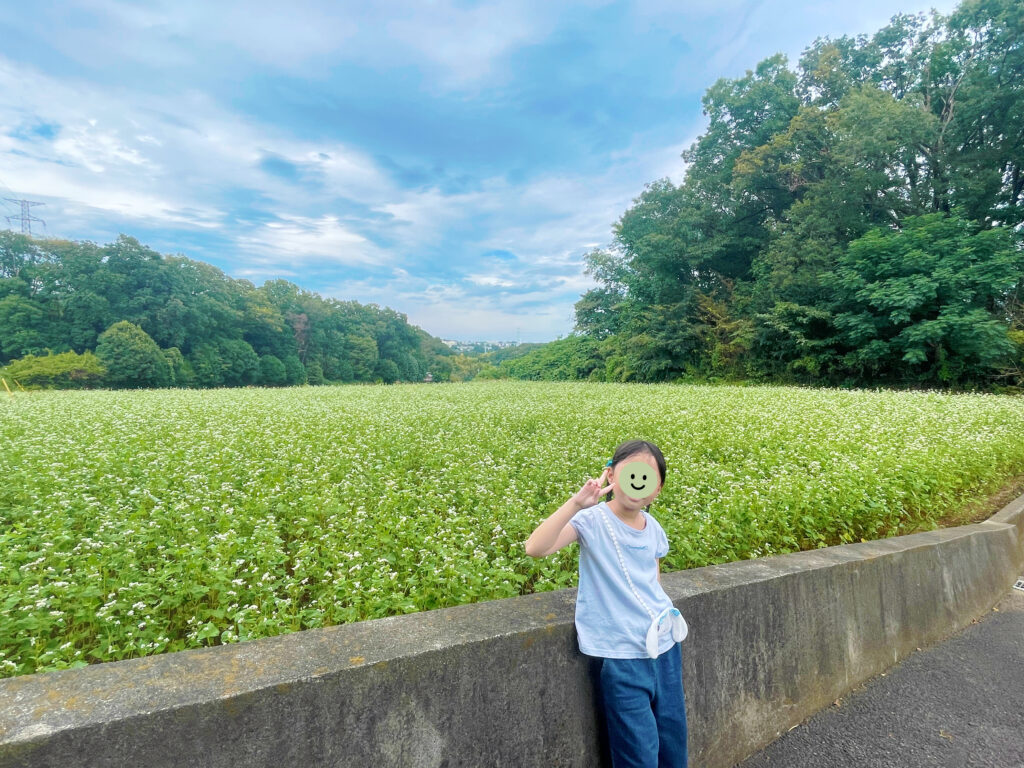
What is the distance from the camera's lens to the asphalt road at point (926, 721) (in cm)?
224

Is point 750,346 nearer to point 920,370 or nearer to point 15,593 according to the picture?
point 920,370

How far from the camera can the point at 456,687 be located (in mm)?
1581

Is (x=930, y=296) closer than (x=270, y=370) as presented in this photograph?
Yes

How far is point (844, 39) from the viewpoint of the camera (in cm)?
2748

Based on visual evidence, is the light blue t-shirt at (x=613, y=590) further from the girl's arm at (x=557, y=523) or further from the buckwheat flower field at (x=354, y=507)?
the buckwheat flower field at (x=354, y=507)

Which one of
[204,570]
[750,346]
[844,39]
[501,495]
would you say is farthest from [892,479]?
[844,39]

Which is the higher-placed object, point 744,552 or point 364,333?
point 364,333

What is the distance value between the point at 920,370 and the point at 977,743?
952 inches

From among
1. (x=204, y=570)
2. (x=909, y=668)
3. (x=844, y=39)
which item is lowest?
(x=909, y=668)

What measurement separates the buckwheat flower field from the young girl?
146 cm

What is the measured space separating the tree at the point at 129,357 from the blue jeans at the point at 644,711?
4447 centimetres

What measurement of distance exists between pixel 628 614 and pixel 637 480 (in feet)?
1.60

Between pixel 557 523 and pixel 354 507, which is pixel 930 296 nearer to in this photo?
pixel 354 507

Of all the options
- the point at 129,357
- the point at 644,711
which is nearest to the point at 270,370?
the point at 129,357
